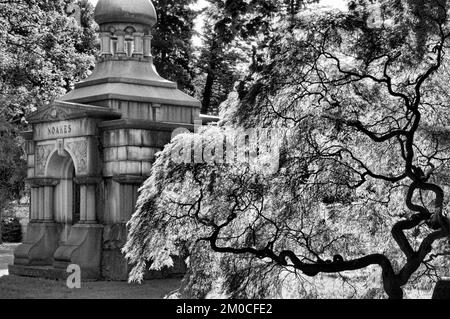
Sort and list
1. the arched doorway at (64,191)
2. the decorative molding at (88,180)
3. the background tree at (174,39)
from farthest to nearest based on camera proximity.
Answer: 1. the background tree at (174,39)
2. the arched doorway at (64,191)
3. the decorative molding at (88,180)

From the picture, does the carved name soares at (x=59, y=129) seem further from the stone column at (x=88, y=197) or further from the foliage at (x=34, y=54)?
the foliage at (x=34, y=54)

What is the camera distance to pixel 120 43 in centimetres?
2456

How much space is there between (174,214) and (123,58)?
1106 centimetres

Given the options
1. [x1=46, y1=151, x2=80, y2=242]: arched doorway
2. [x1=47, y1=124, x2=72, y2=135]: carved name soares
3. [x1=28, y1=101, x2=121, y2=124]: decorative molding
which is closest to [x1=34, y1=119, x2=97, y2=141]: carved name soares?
[x1=47, y1=124, x2=72, y2=135]: carved name soares

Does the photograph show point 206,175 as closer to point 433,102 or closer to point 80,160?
point 433,102

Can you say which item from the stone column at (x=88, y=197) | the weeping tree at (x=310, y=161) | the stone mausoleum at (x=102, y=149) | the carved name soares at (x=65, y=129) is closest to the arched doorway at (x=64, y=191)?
the stone mausoleum at (x=102, y=149)

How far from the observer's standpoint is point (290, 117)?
44.0 ft

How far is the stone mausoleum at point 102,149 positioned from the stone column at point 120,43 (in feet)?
0.08

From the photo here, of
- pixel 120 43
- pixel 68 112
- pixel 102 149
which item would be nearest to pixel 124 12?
pixel 120 43

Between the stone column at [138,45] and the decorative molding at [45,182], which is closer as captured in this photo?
the decorative molding at [45,182]

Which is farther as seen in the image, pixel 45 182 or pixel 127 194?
pixel 45 182

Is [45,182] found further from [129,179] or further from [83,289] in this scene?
[83,289]

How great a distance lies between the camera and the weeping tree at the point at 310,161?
13.2 m

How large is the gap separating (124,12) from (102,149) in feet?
12.8
